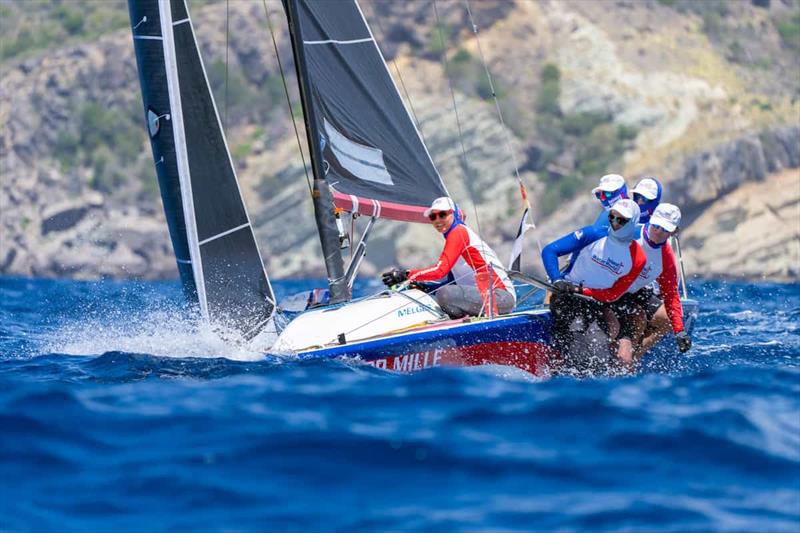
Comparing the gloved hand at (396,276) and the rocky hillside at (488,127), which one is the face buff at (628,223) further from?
the rocky hillside at (488,127)

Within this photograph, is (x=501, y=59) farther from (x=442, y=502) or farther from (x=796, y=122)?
(x=442, y=502)

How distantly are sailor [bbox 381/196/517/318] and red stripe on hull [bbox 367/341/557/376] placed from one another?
431 millimetres

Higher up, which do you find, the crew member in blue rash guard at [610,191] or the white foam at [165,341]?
the crew member in blue rash guard at [610,191]

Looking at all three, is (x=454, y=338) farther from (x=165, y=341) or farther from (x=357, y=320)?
(x=165, y=341)

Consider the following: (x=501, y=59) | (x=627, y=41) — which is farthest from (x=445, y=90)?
(x=627, y=41)

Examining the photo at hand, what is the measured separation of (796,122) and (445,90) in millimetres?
14271

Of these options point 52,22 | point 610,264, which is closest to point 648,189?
point 610,264

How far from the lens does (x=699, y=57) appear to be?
5434cm

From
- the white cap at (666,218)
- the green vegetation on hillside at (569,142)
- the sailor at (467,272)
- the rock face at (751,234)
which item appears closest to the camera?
the white cap at (666,218)

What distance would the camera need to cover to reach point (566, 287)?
8492mm

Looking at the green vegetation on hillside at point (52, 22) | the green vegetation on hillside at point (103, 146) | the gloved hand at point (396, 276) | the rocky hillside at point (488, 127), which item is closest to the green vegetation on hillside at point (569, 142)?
the rocky hillside at point (488, 127)

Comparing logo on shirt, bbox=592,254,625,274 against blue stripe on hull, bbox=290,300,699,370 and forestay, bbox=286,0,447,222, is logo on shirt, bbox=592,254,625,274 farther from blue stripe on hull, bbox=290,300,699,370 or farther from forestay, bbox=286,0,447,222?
forestay, bbox=286,0,447,222

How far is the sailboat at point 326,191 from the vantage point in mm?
8672

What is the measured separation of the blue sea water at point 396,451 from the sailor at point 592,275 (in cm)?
69
